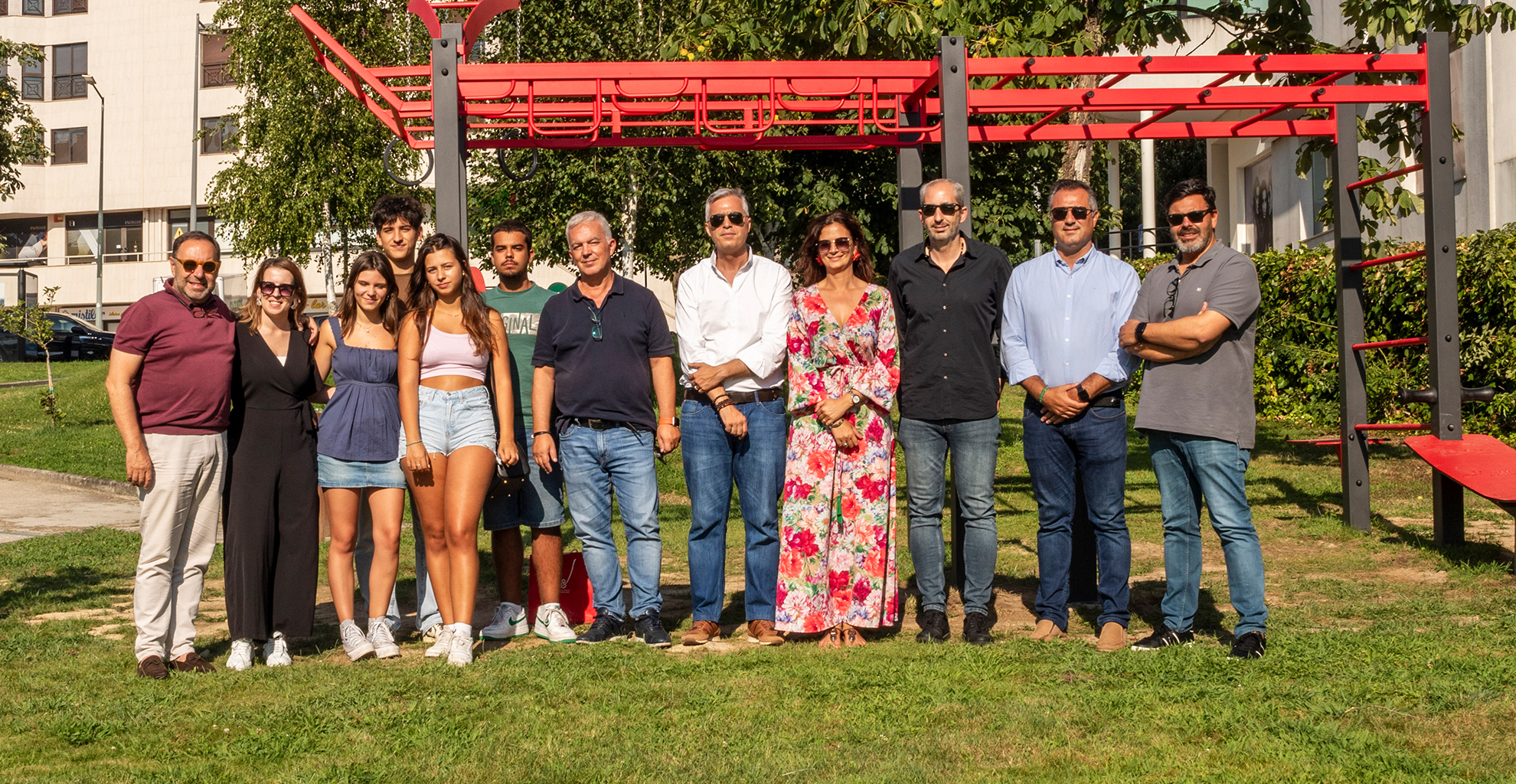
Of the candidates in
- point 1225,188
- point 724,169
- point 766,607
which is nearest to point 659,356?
point 766,607

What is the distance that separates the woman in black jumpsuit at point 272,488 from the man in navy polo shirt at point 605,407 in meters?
1.01

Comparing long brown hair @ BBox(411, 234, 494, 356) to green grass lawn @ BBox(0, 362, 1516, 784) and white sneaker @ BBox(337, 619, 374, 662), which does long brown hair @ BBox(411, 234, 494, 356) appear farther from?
green grass lawn @ BBox(0, 362, 1516, 784)

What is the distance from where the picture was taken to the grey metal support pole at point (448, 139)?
662 cm

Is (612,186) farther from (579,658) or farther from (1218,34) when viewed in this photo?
(579,658)

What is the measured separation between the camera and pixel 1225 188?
32875 mm

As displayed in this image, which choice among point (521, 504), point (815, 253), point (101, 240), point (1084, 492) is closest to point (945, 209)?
point (815, 253)

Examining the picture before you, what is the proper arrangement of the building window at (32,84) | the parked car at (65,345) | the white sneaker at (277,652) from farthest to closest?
the building window at (32,84), the parked car at (65,345), the white sneaker at (277,652)

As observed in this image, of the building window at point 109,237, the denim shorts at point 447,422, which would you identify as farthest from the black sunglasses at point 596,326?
the building window at point 109,237

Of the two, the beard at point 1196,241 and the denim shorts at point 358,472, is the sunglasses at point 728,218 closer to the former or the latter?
the denim shorts at point 358,472

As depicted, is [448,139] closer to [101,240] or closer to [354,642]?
[354,642]

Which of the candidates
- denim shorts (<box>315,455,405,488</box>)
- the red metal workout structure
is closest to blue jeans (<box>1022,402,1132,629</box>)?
the red metal workout structure

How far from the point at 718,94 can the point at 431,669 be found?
3300 millimetres

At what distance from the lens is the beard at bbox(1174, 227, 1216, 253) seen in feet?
18.2

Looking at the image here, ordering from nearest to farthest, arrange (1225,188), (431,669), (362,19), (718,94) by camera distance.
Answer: (431,669)
(718,94)
(362,19)
(1225,188)
